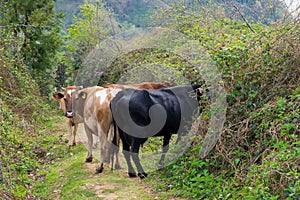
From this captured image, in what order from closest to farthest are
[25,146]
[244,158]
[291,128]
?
1. [291,128]
2. [244,158]
3. [25,146]

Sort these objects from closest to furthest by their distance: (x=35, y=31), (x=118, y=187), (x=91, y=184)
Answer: (x=118, y=187), (x=91, y=184), (x=35, y=31)

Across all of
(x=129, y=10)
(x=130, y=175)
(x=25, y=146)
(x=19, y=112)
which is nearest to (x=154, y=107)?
(x=130, y=175)

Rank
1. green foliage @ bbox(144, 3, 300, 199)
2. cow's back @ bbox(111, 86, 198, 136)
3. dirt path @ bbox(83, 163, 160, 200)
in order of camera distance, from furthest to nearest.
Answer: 1. cow's back @ bbox(111, 86, 198, 136)
2. dirt path @ bbox(83, 163, 160, 200)
3. green foliage @ bbox(144, 3, 300, 199)

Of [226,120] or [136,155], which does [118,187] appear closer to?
[136,155]

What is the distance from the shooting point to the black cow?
23.8 ft

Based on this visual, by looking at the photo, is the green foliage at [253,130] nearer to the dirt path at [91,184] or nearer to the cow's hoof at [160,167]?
the cow's hoof at [160,167]

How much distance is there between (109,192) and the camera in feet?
21.4

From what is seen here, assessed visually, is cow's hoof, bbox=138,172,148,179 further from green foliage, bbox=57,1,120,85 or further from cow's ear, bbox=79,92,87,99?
green foliage, bbox=57,1,120,85

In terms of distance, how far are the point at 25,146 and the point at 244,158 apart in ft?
18.0

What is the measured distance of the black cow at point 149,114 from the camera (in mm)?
7254

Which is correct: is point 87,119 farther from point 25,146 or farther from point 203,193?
point 203,193

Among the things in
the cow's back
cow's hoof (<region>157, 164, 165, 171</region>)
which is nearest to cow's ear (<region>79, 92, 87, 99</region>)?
the cow's back

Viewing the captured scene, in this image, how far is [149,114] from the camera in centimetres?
731

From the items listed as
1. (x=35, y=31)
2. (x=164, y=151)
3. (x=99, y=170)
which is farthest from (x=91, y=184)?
(x=35, y=31)
